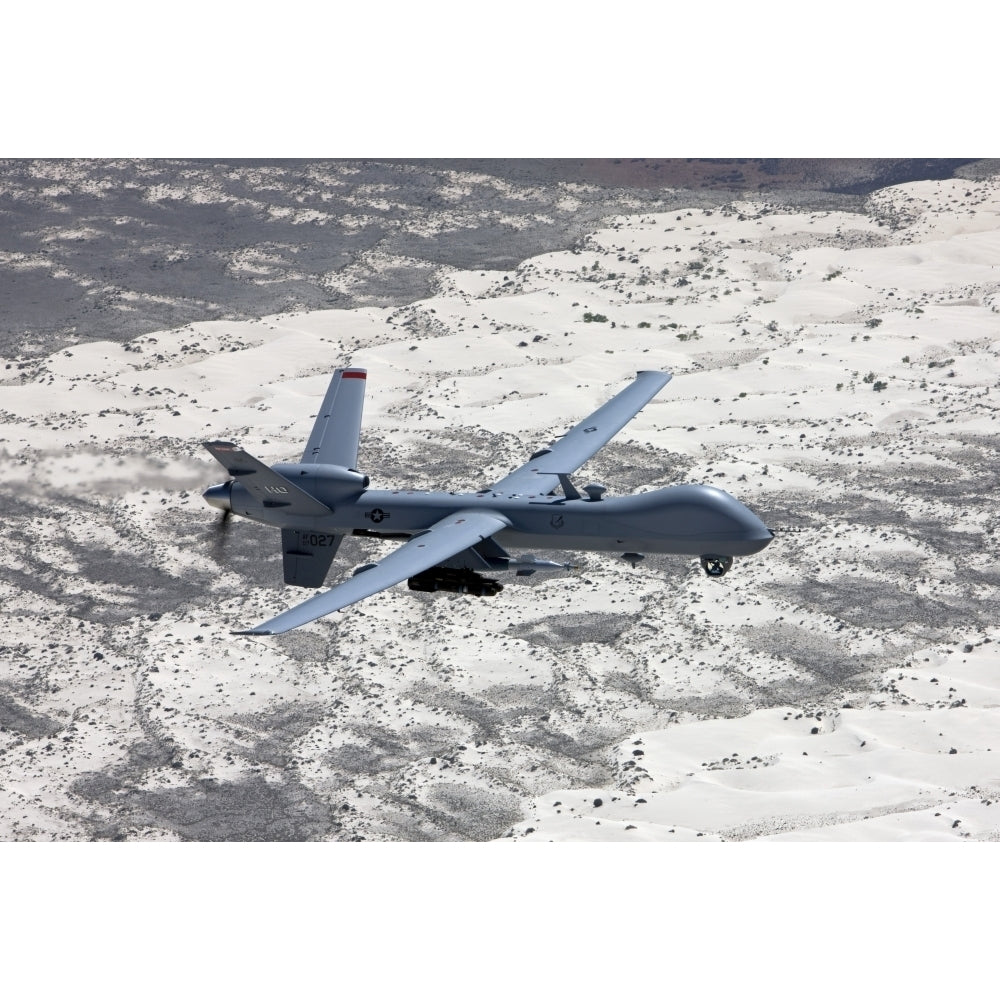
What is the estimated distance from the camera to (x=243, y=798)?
59.5 m

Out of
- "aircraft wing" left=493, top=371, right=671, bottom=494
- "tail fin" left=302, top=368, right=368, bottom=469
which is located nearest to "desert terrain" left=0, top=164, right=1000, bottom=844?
"tail fin" left=302, top=368, right=368, bottom=469

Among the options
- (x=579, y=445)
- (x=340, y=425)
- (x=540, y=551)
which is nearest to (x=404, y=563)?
(x=579, y=445)

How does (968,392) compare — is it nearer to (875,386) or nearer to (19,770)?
(875,386)

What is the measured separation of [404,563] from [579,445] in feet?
34.2

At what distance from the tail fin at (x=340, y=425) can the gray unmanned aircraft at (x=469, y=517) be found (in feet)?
0.18

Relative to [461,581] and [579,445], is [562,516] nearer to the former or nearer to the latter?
[461,581]

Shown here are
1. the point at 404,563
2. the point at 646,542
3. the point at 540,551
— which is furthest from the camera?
the point at 540,551

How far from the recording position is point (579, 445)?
48.8 metres

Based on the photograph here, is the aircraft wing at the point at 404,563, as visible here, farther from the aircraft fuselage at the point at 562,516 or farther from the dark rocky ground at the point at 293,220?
the dark rocky ground at the point at 293,220

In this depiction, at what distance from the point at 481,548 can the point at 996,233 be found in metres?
64.4

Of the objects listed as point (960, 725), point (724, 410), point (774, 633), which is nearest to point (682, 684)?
point (774, 633)

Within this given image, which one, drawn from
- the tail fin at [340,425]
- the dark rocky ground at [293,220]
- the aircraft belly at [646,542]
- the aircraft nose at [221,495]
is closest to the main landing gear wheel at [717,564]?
the aircraft belly at [646,542]

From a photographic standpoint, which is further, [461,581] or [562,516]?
[562,516]

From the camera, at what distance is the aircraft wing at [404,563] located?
36000 mm
